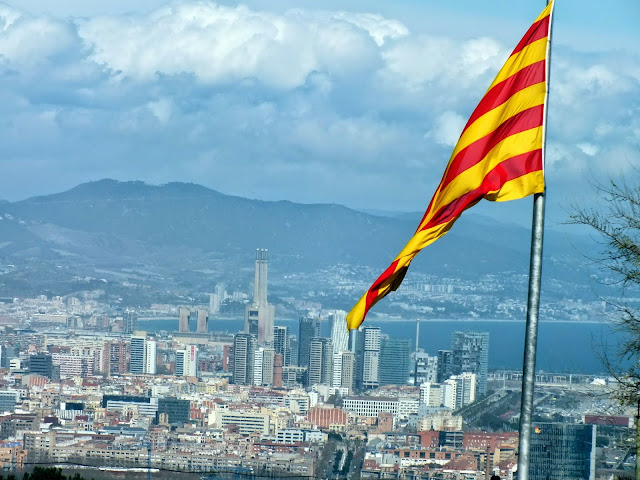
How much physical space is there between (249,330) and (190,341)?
3.26m

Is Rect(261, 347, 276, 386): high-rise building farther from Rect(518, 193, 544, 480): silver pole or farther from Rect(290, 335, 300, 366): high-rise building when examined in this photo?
Rect(518, 193, 544, 480): silver pole

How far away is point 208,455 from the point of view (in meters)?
29.9

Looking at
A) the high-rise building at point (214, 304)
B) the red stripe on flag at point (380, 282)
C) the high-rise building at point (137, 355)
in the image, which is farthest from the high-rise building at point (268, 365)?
the red stripe on flag at point (380, 282)

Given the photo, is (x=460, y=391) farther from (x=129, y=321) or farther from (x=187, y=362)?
(x=129, y=321)

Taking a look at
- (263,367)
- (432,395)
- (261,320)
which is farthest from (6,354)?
(432,395)

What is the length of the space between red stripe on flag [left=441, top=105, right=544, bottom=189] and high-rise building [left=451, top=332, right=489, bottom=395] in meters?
49.8

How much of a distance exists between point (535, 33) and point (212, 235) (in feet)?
329

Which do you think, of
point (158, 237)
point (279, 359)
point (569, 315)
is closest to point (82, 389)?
point (279, 359)

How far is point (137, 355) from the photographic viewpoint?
6053cm

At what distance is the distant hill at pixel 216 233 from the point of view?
96.0 meters

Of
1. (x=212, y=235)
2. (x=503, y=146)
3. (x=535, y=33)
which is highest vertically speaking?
(x=212, y=235)

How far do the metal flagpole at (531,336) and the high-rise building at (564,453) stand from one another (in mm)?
15256

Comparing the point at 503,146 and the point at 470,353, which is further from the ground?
the point at 503,146

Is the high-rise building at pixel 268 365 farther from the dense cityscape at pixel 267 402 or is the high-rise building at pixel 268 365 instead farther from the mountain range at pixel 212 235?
the mountain range at pixel 212 235
